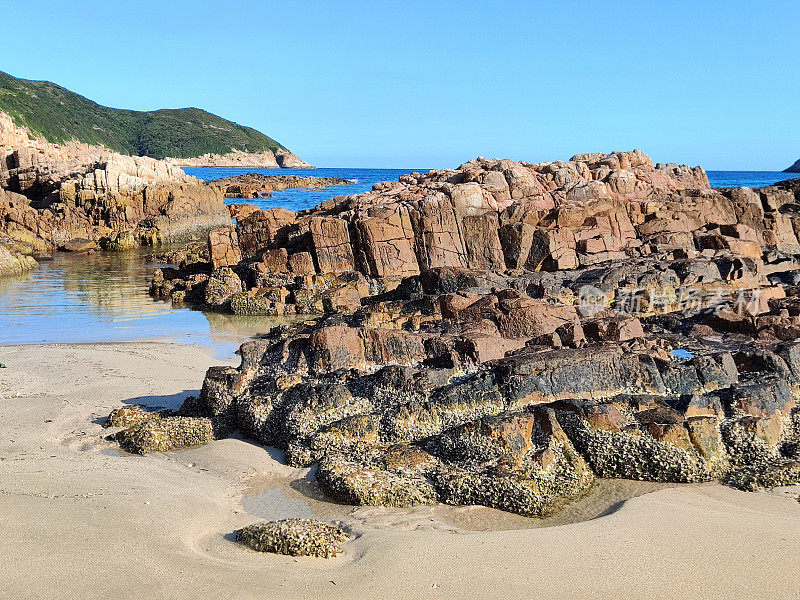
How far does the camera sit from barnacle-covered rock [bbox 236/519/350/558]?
598 centimetres

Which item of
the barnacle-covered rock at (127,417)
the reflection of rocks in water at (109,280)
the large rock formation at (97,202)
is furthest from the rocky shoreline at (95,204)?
the barnacle-covered rock at (127,417)

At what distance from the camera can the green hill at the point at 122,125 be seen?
83625 mm

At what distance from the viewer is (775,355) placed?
9336 mm

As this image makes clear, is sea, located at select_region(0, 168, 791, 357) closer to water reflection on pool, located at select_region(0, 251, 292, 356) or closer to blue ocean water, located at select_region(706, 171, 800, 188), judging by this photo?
water reflection on pool, located at select_region(0, 251, 292, 356)

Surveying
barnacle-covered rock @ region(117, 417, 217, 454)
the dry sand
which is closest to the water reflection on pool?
barnacle-covered rock @ region(117, 417, 217, 454)

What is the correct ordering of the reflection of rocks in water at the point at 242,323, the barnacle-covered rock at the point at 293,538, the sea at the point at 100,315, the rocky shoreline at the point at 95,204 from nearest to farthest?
1. the barnacle-covered rock at the point at 293,538
2. the sea at the point at 100,315
3. the reflection of rocks in water at the point at 242,323
4. the rocky shoreline at the point at 95,204

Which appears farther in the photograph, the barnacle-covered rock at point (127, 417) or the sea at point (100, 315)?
the sea at point (100, 315)

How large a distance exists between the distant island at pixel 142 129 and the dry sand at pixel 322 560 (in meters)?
73.2

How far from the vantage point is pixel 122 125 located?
140m

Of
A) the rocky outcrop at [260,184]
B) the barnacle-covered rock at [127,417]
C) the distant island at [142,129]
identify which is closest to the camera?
the barnacle-covered rock at [127,417]

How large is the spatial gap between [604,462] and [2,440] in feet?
23.2

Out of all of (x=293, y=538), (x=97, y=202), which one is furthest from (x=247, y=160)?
(x=293, y=538)

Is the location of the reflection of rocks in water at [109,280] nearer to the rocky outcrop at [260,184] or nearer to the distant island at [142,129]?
the rocky outcrop at [260,184]

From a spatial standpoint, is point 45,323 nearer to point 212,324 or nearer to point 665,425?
point 212,324
